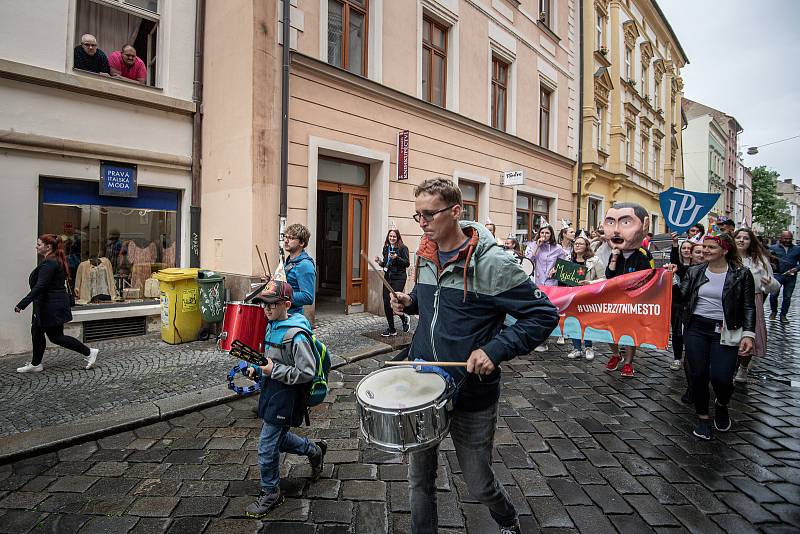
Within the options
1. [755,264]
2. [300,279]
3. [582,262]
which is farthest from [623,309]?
[300,279]

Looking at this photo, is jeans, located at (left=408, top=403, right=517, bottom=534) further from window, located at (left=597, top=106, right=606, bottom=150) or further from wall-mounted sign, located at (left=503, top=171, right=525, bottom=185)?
window, located at (left=597, top=106, right=606, bottom=150)

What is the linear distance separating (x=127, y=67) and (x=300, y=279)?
19.9ft

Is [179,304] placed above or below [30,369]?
above

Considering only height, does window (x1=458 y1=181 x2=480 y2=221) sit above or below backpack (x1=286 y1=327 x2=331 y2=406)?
above

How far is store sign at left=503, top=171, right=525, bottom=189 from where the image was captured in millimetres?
12312

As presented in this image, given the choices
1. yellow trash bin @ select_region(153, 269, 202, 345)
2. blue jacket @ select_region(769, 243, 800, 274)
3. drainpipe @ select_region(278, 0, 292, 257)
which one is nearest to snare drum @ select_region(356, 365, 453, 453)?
yellow trash bin @ select_region(153, 269, 202, 345)

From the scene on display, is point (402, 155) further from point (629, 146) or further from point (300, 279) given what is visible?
point (629, 146)

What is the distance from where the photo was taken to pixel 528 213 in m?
14.9

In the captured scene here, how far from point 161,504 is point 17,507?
0.92 metres

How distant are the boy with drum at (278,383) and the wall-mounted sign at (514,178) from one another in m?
10.5

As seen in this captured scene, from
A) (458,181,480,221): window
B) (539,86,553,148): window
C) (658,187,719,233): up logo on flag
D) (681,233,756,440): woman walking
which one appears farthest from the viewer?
(539,86,553,148): window

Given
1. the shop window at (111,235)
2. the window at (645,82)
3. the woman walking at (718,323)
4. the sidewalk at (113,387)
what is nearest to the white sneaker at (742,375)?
the woman walking at (718,323)

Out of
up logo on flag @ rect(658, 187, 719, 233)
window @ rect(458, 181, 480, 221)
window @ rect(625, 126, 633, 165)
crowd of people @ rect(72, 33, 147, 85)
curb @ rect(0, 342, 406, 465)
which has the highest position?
window @ rect(625, 126, 633, 165)

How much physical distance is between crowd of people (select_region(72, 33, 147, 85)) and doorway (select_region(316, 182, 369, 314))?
12.0ft
